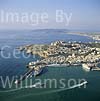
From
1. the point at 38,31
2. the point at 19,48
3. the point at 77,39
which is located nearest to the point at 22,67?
the point at 19,48

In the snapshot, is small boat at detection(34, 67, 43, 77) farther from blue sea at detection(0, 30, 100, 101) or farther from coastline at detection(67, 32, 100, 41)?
coastline at detection(67, 32, 100, 41)

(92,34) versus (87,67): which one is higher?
(92,34)

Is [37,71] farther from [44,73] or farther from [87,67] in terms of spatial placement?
[87,67]

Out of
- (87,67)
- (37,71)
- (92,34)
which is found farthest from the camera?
(92,34)

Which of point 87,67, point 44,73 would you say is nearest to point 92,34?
point 87,67

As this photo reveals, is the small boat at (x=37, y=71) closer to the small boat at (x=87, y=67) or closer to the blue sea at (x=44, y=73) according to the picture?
the blue sea at (x=44, y=73)

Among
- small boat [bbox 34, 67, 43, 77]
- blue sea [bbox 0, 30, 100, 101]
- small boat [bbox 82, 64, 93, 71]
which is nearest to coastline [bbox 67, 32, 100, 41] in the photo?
blue sea [bbox 0, 30, 100, 101]

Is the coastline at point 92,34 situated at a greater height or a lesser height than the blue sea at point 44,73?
greater

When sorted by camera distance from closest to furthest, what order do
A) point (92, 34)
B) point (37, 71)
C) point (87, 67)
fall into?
point (37, 71), point (87, 67), point (92, 34)

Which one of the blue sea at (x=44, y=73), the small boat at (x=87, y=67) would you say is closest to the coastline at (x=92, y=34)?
the blue sea at (x=44, y=73)
